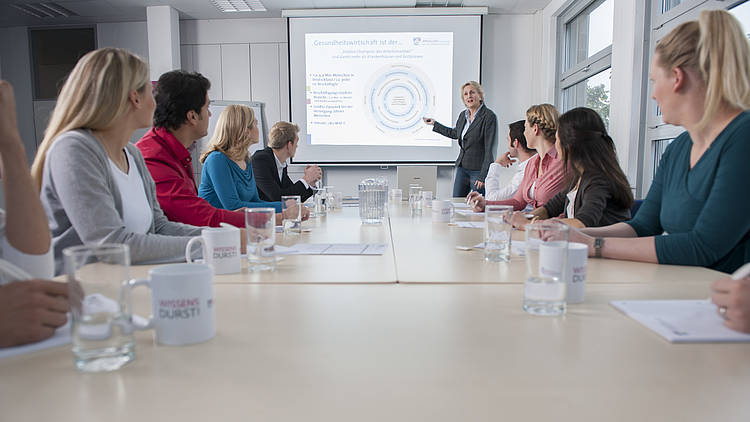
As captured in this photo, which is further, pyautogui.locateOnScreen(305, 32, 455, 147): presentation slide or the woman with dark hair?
pyautogui.locateOnScreen(305, 32, 455, 147): presentation slide

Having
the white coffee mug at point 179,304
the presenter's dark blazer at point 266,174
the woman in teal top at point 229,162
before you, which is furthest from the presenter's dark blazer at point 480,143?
the white coffee mug at point 179,304

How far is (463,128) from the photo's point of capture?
18.7 ft

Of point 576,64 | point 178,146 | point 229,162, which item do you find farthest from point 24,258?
point 576,64

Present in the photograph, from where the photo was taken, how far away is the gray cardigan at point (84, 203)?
1288 mm

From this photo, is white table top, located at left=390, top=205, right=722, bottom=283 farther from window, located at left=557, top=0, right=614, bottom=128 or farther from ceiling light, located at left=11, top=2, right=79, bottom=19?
ceiling light, located at left=11, top=2, right=79, bottom=19

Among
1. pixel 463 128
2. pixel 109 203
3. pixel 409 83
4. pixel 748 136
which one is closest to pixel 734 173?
pixel 748 136

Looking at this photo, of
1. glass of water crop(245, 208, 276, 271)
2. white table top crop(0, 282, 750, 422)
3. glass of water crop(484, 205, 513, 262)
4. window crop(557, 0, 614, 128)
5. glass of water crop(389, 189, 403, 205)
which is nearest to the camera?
white table top crop(0, 282, 750, 422)

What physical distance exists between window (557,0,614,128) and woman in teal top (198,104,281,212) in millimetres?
3370

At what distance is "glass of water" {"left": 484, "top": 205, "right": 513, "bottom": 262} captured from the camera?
1.43 m

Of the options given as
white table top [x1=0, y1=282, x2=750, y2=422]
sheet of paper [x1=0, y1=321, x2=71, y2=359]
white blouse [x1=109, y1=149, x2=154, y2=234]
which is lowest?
white table top [x1=0, y1=282, x2=750, y2=422]

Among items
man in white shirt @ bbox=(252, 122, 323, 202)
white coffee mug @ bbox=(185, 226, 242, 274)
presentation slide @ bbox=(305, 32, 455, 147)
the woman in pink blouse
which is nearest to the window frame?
presentation slide @ bbox=(305, 32, 455, 147)

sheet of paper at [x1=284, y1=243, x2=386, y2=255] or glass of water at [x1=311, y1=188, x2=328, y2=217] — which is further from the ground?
glass of water at [x1=311, y1=188, x2=328, y2=217]

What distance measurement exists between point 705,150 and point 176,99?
199cm

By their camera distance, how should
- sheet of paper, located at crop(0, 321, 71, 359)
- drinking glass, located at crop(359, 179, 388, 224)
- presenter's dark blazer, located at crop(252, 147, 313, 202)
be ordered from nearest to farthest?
1. sheet of paper, located at crop(0, 321, 71, 359)
2. drinking glass, located at crop(359, 179, 388, 224)
3. presenter's dark blazer, located at crop(252, 147, 313, 202)
